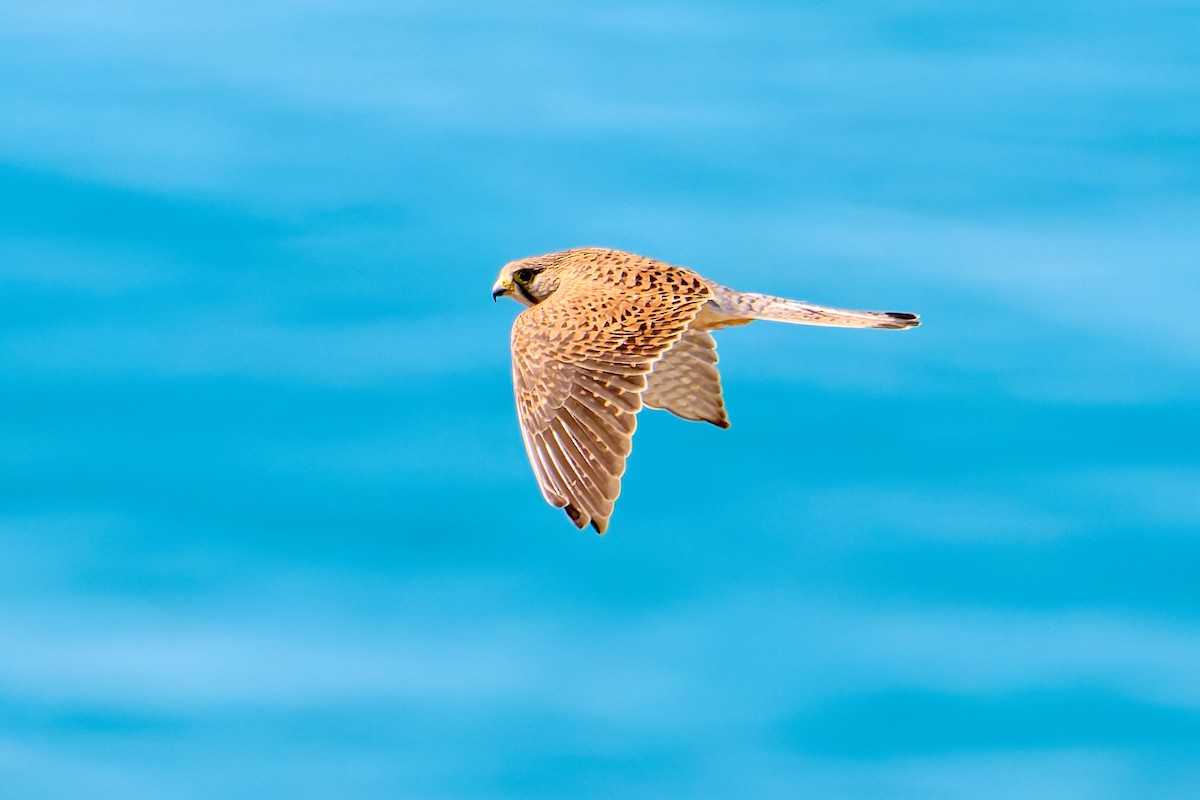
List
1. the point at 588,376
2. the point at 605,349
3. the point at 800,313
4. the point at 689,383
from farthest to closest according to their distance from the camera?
1. the point at 689,383
2. the point at 800,313
3. the point at 605,349
4. the point at 588,376

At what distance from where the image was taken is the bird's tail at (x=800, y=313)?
8336mm

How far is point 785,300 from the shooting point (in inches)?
338

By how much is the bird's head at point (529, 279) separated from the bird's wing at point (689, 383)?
0.58 meters

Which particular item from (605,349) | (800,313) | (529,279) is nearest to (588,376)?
(605,349)

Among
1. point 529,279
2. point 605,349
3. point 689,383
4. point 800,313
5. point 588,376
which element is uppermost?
point 529,279

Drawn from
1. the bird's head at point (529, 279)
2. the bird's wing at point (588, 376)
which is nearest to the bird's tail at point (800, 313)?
the bird's wing at point (588, 376)

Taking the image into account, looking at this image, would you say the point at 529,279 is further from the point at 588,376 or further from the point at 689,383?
the point at 588,376

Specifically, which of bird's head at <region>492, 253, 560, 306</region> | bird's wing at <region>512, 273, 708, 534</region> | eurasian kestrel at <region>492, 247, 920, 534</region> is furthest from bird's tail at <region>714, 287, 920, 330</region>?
bird's head at <region>492, 253, 560, 306</region>

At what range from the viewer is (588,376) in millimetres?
7898

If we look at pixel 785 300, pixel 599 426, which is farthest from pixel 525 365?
pixel 785 300

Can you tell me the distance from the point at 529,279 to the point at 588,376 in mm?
1449

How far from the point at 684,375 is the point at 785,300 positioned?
737mm

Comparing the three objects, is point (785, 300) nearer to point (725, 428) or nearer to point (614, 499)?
point (725, 428)

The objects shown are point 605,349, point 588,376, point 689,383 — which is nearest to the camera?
point 588,376
